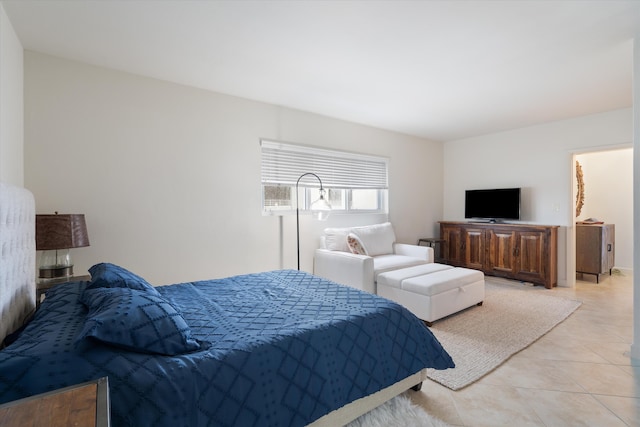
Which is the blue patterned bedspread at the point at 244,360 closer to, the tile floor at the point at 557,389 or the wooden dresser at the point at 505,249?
the tile floor at the point at 557,389

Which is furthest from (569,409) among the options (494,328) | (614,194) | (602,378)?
(614,194)

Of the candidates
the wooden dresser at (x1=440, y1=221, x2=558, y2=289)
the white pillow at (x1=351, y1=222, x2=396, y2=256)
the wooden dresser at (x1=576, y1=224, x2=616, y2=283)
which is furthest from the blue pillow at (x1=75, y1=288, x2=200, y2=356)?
the wooden dresser at (x1=576, y1=224, x2=616, y2=283)

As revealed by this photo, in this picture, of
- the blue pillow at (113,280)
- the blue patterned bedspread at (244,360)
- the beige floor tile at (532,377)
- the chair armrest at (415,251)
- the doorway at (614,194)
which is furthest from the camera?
the doorway at (614,194)

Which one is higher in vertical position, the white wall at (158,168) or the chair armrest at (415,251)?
the white wall at (158,168)

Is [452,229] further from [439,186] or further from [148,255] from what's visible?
[148,255]

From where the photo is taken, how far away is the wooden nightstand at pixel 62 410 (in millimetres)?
709

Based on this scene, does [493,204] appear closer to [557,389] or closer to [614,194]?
[614,194]

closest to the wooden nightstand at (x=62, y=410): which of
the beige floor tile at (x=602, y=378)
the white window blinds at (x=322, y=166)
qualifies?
the beige floor tile at (x=602, y=378)

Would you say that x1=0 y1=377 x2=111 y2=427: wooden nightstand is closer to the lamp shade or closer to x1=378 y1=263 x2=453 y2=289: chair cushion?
the lamp shade

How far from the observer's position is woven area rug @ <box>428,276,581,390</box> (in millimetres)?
2252

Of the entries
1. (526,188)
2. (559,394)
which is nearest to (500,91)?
(526,188)

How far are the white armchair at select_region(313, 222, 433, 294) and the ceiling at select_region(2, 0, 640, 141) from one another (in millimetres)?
1740

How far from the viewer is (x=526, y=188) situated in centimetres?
483

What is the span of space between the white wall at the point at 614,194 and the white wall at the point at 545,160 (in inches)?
52.8
